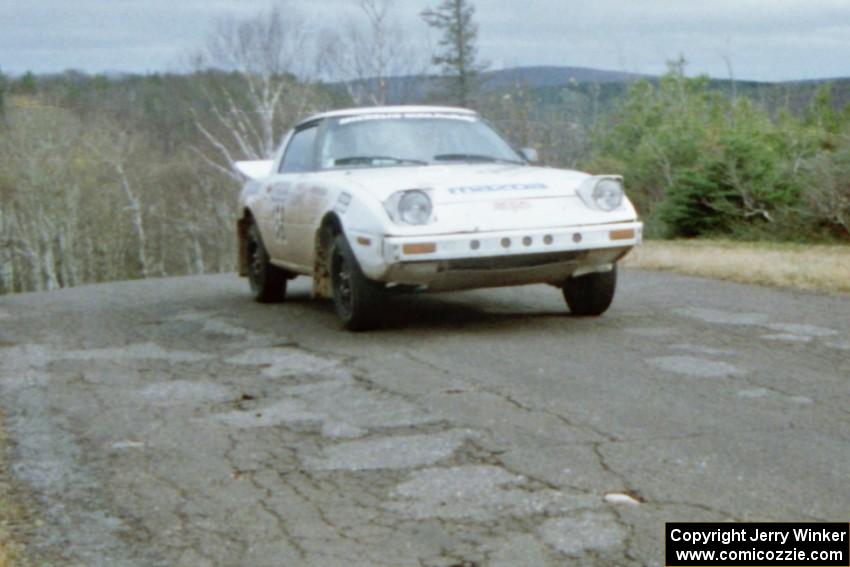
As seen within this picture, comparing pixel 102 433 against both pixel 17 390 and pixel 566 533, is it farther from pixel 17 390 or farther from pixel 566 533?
pixel 566 533

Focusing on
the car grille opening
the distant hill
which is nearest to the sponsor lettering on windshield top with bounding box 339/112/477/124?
the car grille opening

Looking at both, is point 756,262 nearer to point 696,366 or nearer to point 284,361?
point 696,366

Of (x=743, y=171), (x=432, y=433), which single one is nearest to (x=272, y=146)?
(x=743, y=171)

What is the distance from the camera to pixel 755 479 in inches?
174

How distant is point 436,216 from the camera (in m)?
7.64

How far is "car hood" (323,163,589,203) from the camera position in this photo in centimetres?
781

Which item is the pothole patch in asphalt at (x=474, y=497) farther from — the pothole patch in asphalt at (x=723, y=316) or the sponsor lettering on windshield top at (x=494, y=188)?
the pothole patch in asphalt at (x=723, y=316)

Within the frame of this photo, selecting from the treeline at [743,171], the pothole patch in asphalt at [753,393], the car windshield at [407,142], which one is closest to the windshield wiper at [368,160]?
the car windshield at [407,142]

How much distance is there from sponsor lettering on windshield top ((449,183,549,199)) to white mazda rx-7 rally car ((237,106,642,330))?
12 millimetres

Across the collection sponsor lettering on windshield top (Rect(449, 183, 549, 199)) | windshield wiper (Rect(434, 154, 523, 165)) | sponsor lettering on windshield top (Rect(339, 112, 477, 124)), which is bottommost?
sponsor lettering on windshield top (Rect(449, 183, 549, 199))

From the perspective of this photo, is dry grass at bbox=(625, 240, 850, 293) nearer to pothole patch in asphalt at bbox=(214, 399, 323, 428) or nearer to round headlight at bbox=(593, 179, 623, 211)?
round headlight at bbox=(593, 179, 623, 211)

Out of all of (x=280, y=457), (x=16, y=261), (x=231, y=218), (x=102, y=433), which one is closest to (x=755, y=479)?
(x=280, y=457)

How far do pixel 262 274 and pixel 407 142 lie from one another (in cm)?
209

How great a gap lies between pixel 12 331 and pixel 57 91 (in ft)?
149
